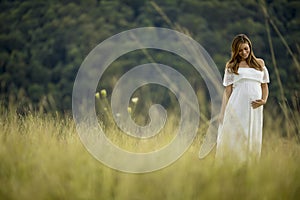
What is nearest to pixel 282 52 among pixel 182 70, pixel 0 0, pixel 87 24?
pixel 182 70

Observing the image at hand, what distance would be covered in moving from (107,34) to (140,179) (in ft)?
51.9

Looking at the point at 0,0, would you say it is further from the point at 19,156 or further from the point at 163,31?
the point at 19,156

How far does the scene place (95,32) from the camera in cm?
1841

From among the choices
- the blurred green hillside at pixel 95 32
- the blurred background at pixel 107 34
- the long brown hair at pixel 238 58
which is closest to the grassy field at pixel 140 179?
the long brown hair at pixel 238 58

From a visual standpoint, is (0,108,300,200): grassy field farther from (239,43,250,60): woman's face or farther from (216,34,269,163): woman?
(239,43,250,60): woman's face

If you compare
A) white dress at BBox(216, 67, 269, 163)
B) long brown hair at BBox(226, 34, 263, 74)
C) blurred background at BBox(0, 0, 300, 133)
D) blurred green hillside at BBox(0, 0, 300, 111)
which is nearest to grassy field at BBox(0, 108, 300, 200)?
white dress at BBox(216, 67, 269, 163)

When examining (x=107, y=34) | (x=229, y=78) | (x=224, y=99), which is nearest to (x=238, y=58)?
(x=229, y=78)

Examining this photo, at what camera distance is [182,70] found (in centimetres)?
1655

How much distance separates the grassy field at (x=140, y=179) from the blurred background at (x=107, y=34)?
12.1m

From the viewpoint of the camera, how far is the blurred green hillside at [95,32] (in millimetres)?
16516

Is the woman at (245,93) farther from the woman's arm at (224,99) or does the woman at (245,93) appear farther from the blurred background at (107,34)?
the blurred background at (107,34)

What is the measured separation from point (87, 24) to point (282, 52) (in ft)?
24.5

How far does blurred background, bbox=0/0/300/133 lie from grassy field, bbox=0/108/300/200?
12.1 m

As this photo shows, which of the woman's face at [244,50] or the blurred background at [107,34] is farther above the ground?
the blurred background at [107,34]
